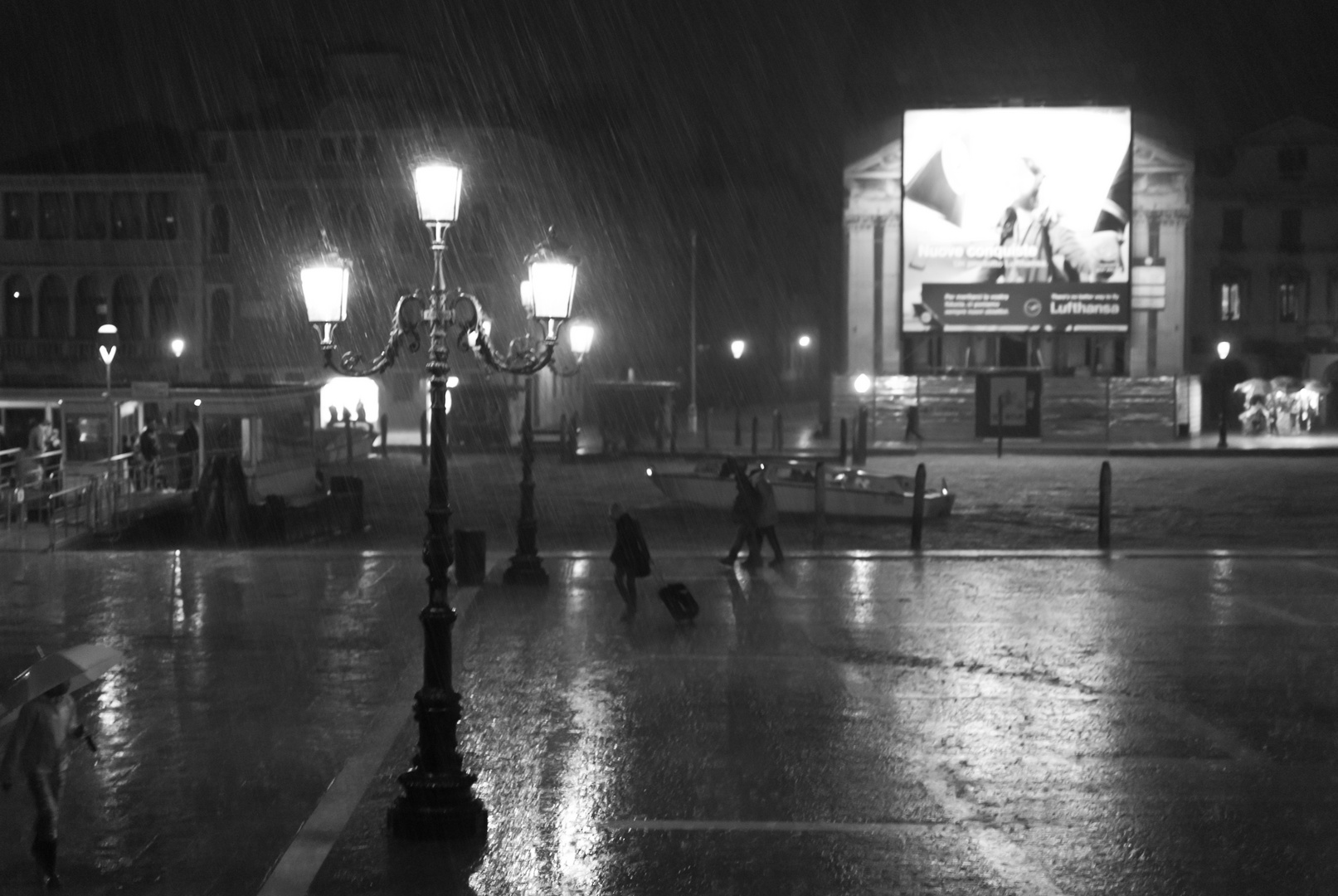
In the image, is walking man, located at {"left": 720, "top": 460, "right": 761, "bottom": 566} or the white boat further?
the white boat

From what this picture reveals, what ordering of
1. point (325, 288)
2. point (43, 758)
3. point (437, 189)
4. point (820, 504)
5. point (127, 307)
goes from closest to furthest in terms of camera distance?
1. point (43, 758)
2. point (437, 189)
3. point (325, 288)
4. point (820, 504)
5. point (127, 307)

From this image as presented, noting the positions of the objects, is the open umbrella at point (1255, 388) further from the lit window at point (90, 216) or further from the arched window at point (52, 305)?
the arched window at point (52, 305)

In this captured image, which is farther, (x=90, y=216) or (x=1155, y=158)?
(x=90, y=216)

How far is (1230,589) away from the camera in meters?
16.6

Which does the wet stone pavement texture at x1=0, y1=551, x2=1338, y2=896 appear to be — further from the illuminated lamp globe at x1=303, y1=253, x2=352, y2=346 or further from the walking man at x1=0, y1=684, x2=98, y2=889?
the illuminated lamp globe at x1=303, y1=253, x2=352, y2=346

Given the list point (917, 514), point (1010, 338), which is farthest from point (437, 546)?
point (1010, 338)

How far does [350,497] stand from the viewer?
2388 cm

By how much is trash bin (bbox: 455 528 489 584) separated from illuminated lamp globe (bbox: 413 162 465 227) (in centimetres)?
852

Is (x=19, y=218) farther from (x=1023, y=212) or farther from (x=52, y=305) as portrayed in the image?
(x=1023, y=212)

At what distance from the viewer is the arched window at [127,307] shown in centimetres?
5328

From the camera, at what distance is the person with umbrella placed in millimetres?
6746

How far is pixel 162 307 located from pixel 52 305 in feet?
12.5

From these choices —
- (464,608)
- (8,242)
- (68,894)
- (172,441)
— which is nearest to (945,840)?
(68,894)

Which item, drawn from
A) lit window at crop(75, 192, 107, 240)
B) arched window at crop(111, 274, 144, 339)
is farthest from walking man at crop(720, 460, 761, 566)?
lit window at crop(75, 192, 107, 240)
